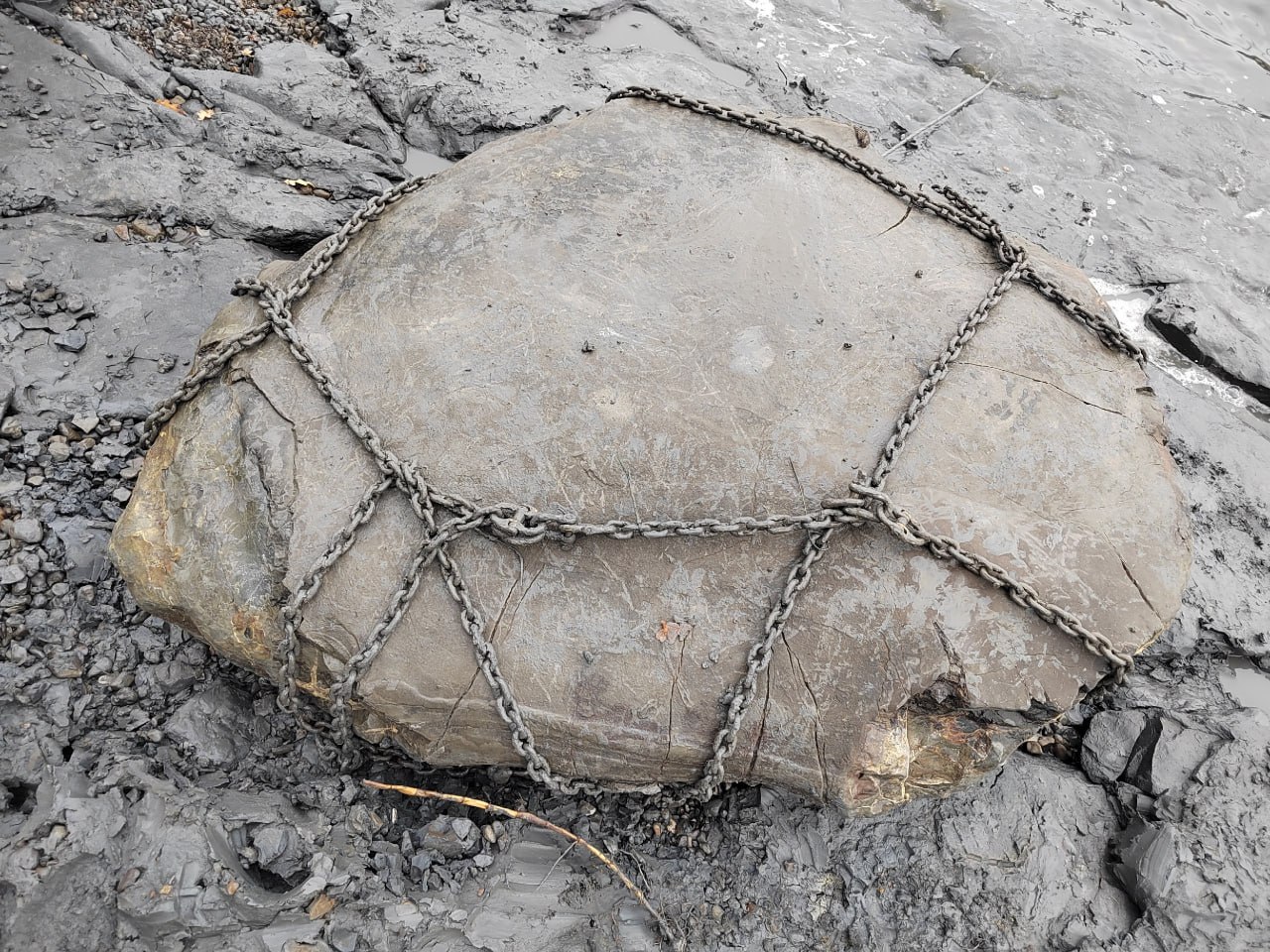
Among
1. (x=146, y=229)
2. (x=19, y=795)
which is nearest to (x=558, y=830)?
(x=19, y=795)

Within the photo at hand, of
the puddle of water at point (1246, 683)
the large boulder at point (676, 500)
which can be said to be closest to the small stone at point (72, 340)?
the large boulder at point (676, 500)

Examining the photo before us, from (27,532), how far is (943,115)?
4646 millimetres

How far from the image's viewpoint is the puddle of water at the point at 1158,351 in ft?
12.9

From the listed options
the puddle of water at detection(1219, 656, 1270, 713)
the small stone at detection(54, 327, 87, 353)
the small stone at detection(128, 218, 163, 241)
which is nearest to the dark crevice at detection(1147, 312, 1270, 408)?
the puddle of water at detection(1219, 656, 1270, 713)

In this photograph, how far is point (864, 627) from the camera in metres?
2.05

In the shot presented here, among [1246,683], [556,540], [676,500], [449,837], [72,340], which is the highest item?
[676,500]

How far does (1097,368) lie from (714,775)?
1.52m

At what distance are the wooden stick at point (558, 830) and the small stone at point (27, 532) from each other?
133cm

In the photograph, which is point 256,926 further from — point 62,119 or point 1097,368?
point 62,119

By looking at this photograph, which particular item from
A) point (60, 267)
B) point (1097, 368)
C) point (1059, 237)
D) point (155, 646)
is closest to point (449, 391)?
point (155, 646)

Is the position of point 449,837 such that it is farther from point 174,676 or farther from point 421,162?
point 421,162

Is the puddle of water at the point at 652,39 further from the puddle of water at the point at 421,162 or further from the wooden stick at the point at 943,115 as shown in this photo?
the puddle of water at the point at 421,162

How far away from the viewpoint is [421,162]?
415 centimetres

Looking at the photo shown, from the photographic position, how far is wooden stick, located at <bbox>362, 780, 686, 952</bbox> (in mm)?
2412
